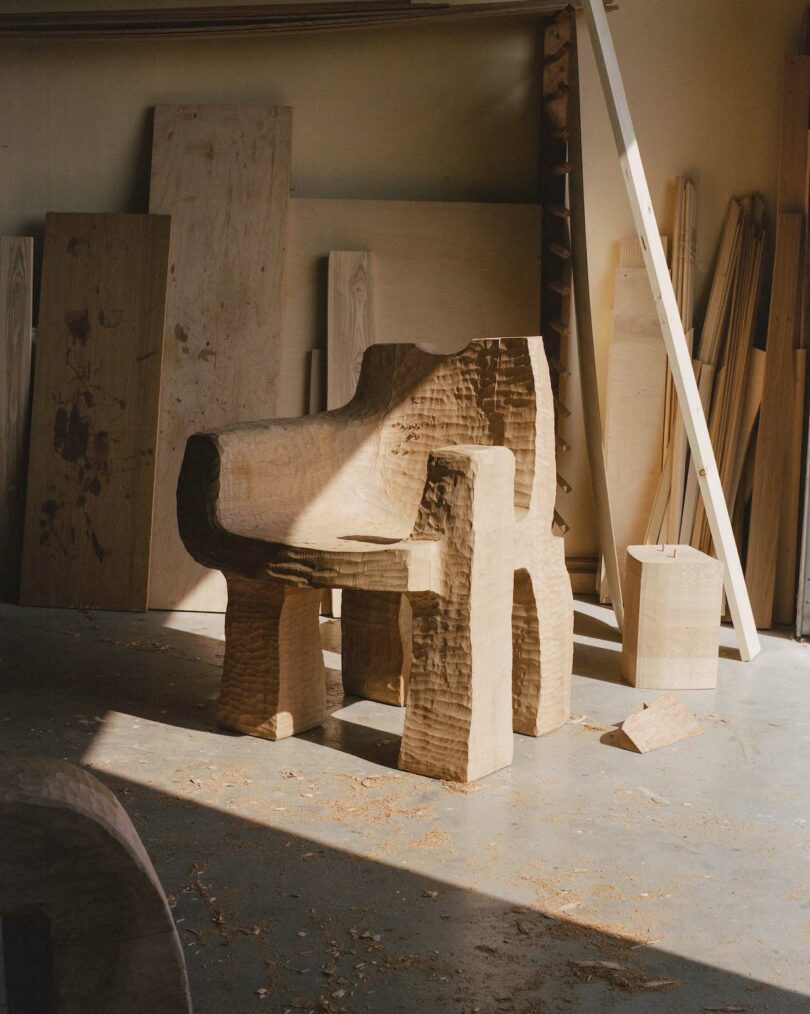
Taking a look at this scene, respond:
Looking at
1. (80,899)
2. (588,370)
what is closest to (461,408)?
(588,370)

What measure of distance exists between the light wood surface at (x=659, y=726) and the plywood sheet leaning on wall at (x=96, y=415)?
218cm

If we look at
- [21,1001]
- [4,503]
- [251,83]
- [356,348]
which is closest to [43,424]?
[4,503]

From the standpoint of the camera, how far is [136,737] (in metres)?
3.10

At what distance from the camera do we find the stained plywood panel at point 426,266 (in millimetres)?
4656

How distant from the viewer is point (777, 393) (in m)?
4.50

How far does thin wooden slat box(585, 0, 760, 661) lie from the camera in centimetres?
393

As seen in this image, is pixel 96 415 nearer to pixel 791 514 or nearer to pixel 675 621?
pixel 675 621

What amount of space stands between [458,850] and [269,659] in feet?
2.80

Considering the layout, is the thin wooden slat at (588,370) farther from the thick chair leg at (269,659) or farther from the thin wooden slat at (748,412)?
the thick chair leg at (269,659)

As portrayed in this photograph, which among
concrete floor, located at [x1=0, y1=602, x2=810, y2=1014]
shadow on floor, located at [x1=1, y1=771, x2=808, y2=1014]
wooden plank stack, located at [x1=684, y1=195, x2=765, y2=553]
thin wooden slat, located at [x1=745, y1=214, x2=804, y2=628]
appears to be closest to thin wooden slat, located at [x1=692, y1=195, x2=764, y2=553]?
wooden plank stack, located at [x1=684, y1=195, x2=765, y2=553]

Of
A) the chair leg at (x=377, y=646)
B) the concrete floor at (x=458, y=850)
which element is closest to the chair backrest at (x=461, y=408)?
the chair leg at (x=377, y=646)

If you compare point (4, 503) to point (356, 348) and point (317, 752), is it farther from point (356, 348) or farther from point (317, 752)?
point (317, 752)

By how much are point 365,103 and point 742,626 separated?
2.62 metres

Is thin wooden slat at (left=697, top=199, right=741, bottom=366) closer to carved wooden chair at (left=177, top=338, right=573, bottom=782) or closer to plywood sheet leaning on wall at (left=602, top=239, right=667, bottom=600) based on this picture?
plywood sheet leaning on wall at (left=602, top=239, right=667, bottom=600)
